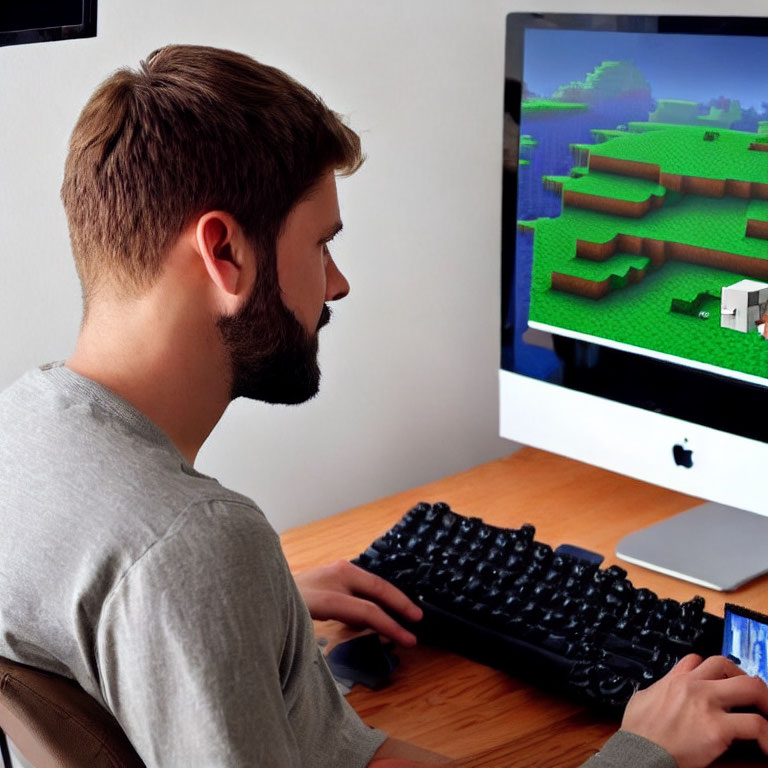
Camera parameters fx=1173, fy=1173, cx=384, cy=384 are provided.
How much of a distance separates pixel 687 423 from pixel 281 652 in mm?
646

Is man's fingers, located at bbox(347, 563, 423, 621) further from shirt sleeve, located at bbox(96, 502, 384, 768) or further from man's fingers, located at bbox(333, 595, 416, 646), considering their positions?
shirt sleeve, located at bbox(96, 502, 384, 768)

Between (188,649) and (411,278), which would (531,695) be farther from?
(411,278)

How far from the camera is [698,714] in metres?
0.95

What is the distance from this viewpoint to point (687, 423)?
131 cm

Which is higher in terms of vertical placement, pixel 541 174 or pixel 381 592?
pixel 541 174

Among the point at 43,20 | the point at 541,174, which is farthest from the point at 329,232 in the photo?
the point at 541,174

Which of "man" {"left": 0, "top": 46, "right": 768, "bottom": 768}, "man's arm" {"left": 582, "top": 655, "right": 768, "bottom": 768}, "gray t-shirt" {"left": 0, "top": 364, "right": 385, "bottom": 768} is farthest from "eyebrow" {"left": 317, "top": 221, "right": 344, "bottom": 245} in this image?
"man's arm" {"left": 582, "top": 655, "right": 768, "bottom": 768}

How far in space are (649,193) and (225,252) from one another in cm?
57

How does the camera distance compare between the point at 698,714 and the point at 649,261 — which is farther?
the point at 649,261

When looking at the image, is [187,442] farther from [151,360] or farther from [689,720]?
[689,720]

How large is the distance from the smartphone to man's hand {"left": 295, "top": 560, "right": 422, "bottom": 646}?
298mm

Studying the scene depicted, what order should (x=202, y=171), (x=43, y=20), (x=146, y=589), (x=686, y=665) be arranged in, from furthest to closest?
1. (x=43, y=20)
2. (x=686, y=665)
3. (x=202, y=171)
4. (x=146, y=589)

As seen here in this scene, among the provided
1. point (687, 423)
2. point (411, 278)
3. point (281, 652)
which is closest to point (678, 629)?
point (687, 423)

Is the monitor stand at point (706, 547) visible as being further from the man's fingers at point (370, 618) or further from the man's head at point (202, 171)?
the man's head at point (202, 171)
